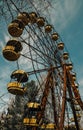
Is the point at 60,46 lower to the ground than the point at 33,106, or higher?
higher

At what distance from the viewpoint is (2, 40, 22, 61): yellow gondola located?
10707 mm

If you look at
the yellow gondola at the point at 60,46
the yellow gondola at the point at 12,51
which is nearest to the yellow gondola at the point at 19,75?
the yellow gondola at the point at 12,51

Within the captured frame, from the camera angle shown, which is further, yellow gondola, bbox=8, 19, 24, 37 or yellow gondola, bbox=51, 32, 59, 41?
yellow gondola, bbox=51, 32, 59, 41

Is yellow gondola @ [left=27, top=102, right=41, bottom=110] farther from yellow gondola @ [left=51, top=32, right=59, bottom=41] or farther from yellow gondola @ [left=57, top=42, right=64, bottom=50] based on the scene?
yellow gondola @ [left=57, top=42, right=64, bottom=50]

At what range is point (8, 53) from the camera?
1075 centimetres

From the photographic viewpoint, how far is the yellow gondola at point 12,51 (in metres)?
10.7

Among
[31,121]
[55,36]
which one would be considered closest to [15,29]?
[31,121]

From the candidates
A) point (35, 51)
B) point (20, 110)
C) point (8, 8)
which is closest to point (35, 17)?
point (35, 51)

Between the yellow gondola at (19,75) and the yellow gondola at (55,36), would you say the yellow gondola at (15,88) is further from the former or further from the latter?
the yellow gondola at (55,36)

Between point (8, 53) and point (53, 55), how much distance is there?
538 centimetres

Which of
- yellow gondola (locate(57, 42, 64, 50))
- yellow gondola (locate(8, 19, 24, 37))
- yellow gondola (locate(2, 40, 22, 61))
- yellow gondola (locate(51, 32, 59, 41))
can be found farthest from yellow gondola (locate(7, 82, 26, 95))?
yellow gondola (locate(57, 42, 64, 50))

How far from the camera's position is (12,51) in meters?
10.7

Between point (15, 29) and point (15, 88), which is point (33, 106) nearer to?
point (15, 88)

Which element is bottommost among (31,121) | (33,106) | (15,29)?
(31,121)
